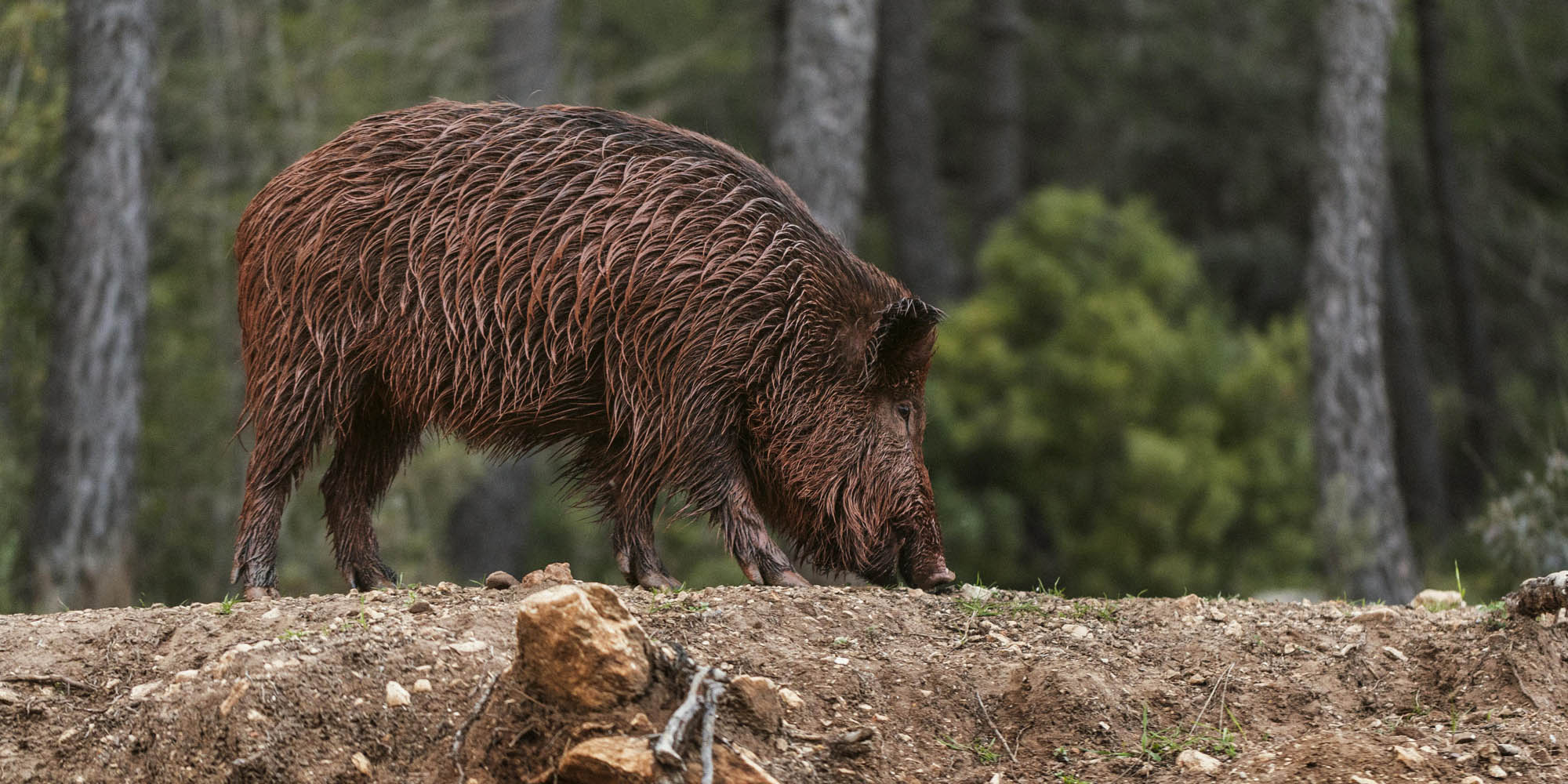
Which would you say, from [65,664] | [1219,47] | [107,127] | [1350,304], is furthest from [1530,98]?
[65,664]

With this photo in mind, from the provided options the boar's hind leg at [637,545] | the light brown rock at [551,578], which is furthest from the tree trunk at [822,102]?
the light brown rock at [551,578]

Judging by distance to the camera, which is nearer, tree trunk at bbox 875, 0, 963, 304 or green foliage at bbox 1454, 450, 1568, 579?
green foliage at bbox 1454, 450, 1568, 579

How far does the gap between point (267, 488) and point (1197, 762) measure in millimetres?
3471

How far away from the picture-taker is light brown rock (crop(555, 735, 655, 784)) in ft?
11.4

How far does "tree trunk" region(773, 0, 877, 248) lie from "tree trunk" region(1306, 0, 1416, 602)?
15.2ft

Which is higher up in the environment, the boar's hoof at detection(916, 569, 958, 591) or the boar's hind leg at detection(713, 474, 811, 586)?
the boar's hind leg at detection(713, 474, 811, 586)

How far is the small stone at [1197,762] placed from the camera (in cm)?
400

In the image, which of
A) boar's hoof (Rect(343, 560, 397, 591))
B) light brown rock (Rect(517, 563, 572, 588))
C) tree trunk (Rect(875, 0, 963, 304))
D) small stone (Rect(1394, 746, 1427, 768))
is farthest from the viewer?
tree trunk (Rect(875, 0, 963, 304))

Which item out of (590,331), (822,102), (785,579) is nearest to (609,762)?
(785,579)

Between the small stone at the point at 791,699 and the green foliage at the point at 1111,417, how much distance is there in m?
12.2

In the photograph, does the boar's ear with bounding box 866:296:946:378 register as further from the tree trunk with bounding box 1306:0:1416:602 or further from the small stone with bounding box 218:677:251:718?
the tree trunk with bounding box 1306:0:1416:602

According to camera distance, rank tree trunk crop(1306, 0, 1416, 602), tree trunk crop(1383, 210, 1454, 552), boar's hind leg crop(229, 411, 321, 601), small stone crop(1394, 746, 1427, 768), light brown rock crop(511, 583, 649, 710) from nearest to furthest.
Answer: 1. light brown rock crop(511, 583, 649, 710)
2. small stone crop(1394, 746, 1427, 768)
3. boar's hind leg crop(229, 411, 321, 601)
4. tree trunk crop(1306, 0, 1416, 602)
5. tree trunk crop(1383, 210, 1454, 552)

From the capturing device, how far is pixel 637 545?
18.6 ft

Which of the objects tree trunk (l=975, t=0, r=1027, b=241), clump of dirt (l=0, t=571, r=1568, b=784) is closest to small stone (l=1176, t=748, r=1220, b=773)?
clump of dirt (l=0, t=571, r=1568, b=784)
